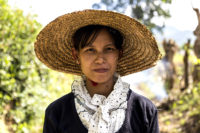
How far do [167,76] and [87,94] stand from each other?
A: 22.8 feet

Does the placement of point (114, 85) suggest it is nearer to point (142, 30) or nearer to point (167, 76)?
point (142, 30)

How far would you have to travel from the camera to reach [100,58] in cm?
170

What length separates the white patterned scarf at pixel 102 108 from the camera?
166 centimetres

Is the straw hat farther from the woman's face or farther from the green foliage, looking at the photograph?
the green foliage

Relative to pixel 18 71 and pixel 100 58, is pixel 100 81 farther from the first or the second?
pixel 18 71

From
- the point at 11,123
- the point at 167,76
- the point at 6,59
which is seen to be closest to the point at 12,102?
the point at 11,123

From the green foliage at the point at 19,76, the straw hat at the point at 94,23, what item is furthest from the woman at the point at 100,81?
the green foliage at the point at 19,76

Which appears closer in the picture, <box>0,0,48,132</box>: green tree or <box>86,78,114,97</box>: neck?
<box>86,78,114,97</box>: neck

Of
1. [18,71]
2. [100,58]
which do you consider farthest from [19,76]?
[100,58]

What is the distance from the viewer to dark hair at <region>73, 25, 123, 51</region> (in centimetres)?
178

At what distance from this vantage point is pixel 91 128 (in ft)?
5.37

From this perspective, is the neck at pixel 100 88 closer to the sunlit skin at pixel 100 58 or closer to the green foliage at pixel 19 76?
the sunlit skin at pixel 100 58

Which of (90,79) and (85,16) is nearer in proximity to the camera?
(85,16)

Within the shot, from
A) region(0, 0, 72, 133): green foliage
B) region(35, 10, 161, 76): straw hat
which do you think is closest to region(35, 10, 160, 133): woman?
region(35, 10, 161, 76): straw hat
